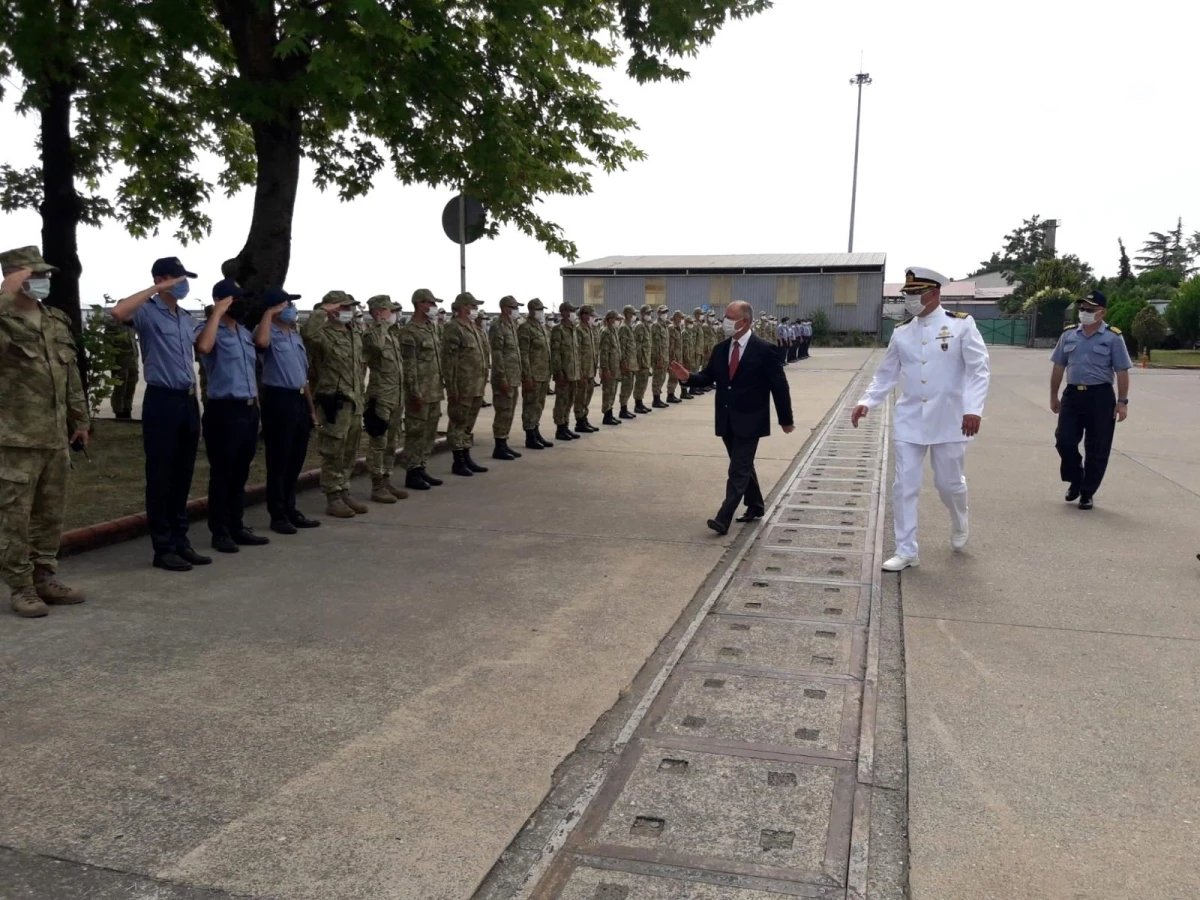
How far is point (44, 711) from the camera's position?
4004 mm

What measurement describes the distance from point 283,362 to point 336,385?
0.63m

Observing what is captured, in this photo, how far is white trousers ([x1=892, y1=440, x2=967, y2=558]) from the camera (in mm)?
6426

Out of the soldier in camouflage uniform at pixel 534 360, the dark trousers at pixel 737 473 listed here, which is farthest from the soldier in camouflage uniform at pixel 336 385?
the soldier in camouflage uniform at pixel 534 360

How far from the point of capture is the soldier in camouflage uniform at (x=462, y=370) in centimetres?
1022

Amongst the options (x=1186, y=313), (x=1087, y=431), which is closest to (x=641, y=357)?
(x=1087, y=431)

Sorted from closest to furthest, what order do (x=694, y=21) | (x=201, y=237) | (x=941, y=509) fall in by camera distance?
(x=941, y=509) < (x=694, y=21) < (x=201, y=237)

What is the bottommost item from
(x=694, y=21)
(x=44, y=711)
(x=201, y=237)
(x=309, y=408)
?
(x=44, y=711)

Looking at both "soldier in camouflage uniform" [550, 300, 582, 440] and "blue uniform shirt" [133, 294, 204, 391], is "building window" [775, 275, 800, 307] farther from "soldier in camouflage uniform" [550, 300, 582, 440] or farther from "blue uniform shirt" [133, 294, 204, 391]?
"blue uniform shirt" [133, 294, 204, 391]

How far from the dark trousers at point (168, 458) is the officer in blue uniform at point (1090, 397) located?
7127 mm

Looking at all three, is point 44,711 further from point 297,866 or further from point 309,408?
point 309,408

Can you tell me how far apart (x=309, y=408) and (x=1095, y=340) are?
6.77 meters

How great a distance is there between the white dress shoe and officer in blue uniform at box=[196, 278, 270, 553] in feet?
14.2

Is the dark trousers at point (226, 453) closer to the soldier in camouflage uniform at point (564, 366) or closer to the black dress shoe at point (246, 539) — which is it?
the black dress shoe at point (246, 539)

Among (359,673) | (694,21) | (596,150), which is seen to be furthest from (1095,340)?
(359,673)
